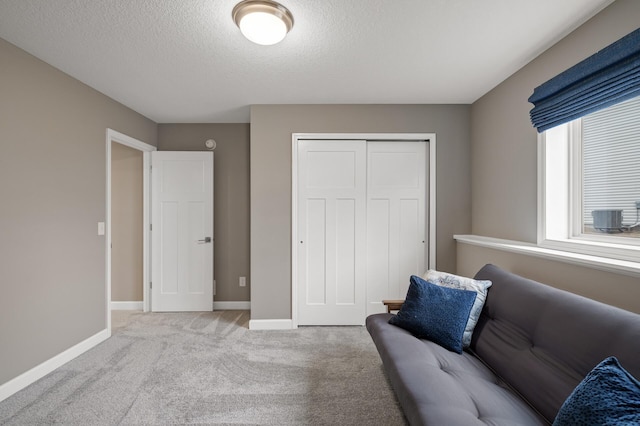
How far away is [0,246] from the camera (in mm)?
1943

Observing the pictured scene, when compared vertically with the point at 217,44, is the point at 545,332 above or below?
below

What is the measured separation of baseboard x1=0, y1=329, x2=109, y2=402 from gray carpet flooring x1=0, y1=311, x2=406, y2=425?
0.04 meters

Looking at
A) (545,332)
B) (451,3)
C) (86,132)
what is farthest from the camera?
(86,132)

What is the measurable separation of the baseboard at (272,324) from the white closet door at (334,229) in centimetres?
Answer: 34

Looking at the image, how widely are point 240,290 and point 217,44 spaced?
2934mm

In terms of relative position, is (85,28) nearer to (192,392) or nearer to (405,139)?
(192,392)

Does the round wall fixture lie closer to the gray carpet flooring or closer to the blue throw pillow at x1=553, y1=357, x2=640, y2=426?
the gray carpet flooring

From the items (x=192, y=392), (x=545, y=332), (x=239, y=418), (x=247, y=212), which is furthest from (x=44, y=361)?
(x=545, y=332)

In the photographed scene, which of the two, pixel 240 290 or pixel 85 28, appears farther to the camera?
pixel 240 290

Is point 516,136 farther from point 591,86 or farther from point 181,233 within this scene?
point 181,233

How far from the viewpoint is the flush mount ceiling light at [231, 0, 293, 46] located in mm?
1633

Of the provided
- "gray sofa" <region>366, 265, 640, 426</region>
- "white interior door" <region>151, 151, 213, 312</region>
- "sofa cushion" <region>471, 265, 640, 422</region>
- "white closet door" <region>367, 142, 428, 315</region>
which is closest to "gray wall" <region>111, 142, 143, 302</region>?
"white interior door" <region>151, 151, 213, 312</region>

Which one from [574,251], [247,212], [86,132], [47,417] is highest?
[86,132]

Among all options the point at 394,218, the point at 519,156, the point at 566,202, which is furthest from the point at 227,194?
the point at 566,202
